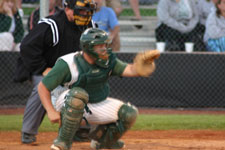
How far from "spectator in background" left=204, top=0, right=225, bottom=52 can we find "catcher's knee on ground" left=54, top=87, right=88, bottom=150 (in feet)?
18.6

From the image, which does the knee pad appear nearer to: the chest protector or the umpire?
the chest protector

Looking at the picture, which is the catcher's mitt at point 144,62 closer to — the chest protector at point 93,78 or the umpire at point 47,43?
the chest protector at point 93,78

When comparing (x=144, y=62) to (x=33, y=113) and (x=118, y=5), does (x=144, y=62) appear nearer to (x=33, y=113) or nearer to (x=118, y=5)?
(x=33, y=113)

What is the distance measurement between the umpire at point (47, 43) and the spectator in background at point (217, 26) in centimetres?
463

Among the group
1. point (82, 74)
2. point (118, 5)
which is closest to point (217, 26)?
point (118, 5)

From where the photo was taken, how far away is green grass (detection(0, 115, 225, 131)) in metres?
7.66

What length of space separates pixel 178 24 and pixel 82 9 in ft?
16.0

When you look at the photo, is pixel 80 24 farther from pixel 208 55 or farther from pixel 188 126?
pixel 208 55

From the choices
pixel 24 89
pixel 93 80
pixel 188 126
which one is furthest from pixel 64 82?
pixel 24 89

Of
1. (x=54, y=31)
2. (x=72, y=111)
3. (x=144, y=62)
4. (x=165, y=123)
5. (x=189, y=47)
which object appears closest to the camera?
(x=72, y=111)

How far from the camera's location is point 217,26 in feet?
31.4

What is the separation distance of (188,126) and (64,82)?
3.61 metres

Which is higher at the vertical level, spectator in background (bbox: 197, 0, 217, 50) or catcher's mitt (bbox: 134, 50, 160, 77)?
catcher's mitt (bbox: 134, 50, 160, 77)

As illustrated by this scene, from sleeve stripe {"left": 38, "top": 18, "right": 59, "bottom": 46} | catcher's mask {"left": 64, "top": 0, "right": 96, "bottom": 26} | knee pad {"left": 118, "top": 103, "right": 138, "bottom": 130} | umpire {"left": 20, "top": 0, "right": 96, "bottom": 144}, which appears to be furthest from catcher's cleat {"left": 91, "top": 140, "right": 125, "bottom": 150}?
catcher's mask {"left": 64, "top": 0, "right": 96, "bottom": 26}
